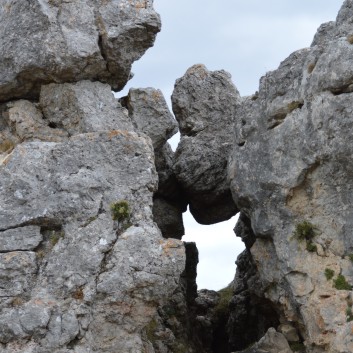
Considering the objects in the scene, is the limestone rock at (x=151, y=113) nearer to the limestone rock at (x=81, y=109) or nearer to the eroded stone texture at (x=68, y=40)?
the eroded stone texture at (x=68, y=40)

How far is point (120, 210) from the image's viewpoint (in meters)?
23.6

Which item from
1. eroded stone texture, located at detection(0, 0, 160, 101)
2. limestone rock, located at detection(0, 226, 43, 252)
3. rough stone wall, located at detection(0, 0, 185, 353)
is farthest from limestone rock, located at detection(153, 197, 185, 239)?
limestone rock, located at detection(0, 226, 43, 252)

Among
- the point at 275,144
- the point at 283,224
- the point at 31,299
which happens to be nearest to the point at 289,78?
the point at 275,144

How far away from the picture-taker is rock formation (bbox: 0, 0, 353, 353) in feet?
74.7

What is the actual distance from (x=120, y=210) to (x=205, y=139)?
9678 mm

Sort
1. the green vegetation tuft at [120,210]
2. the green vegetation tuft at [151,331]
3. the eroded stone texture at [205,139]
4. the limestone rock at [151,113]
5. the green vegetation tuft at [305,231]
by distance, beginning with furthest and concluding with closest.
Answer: the eroded stone texture at [205,139], the limestone rock at [151,113], the green vegetation tuft at [151,331], the green vegetation tuft at [305,231], the green vegetation tuft at [120,210]

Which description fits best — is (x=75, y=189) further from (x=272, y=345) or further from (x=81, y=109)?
(x=272, y=345)

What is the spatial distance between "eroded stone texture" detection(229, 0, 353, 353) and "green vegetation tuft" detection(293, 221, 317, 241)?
112 mm

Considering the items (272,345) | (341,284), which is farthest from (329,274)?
(272,345)

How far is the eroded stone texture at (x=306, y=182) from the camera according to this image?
23.9 m

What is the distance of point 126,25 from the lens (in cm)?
2730

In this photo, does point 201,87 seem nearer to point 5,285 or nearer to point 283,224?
point 283,224

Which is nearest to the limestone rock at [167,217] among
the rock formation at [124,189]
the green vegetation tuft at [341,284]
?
the rock formation at [124,189]

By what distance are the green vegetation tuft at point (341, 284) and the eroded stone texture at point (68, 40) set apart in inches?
389
